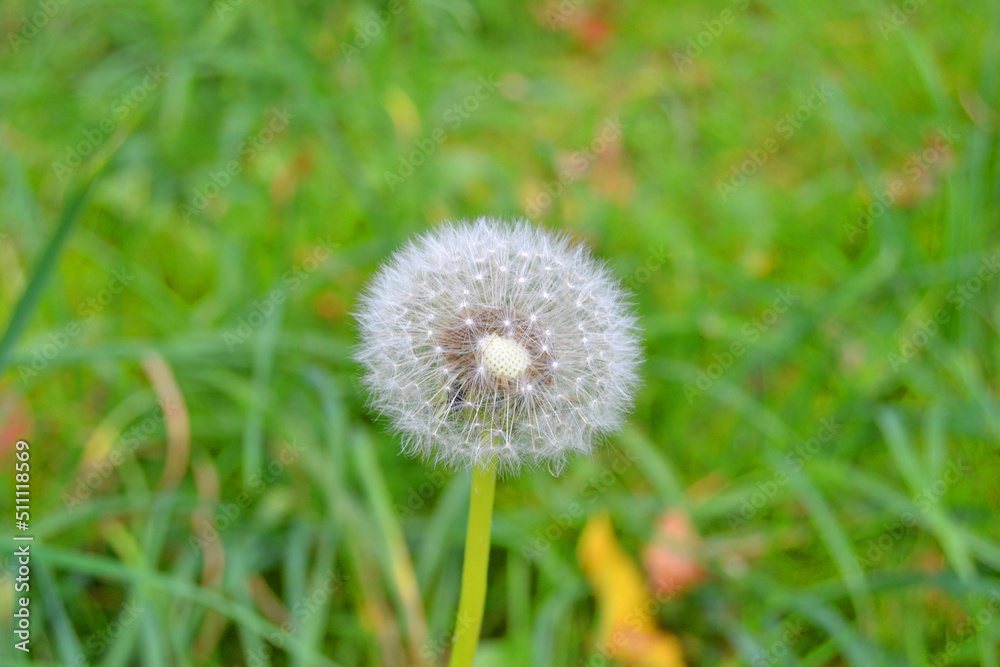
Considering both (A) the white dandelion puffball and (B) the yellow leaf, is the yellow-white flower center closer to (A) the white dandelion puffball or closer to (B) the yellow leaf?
(A) the white dandelion puffball

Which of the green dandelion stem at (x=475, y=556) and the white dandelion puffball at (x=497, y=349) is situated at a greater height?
the white dandelion puffball at (x=497, y=349)

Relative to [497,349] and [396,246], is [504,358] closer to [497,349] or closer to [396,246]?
[497,349]

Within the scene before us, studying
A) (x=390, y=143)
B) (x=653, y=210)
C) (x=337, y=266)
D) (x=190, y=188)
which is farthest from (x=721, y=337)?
(x=190, y=188)

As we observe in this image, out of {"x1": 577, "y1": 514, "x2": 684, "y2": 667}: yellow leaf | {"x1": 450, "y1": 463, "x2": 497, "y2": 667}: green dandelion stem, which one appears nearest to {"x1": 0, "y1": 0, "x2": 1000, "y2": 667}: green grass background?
{"x1": 577, "y1": 514, "x2": 684, "y2": 667}: yellow leaf

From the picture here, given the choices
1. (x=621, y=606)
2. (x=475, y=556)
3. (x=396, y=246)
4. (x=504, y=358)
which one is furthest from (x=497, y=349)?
(x=396, y=246)

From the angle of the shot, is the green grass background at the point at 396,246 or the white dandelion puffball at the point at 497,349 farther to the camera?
the green grass background at the point at 396,246

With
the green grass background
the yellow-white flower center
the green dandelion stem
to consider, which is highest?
the green grass background

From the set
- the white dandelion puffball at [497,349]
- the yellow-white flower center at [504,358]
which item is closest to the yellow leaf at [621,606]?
the white dandelion puffball at [497,349]

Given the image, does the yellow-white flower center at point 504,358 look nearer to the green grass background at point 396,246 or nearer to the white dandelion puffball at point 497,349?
the white dandelion puffball at point 497,349
